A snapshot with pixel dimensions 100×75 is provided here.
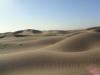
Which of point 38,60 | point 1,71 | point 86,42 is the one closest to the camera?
point 1,71

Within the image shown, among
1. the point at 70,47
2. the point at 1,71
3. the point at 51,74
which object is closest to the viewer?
the point at 51,74

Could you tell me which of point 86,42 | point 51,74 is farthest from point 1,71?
point 86,42

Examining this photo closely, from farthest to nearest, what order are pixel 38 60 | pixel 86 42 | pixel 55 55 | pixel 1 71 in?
1. pixel 86 42
2. pixel 55 55
3. pixel 38 60
4. pixel 1 71

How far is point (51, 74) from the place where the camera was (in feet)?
20.3

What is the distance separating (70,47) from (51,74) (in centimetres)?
517

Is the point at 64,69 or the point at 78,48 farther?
the point at 78,48

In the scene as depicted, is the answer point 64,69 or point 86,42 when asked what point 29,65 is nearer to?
point 64,69

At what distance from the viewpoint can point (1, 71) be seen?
7.04 metres

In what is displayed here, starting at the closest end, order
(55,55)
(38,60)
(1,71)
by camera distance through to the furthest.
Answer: (1,71) → (38,60) → (55,55)

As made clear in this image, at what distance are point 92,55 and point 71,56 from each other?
0.84 meters

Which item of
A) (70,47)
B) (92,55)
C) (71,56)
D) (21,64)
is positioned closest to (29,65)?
(21,64)

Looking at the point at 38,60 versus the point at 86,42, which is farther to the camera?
the point at 86,42

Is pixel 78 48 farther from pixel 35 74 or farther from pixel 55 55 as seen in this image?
pixel 35 74

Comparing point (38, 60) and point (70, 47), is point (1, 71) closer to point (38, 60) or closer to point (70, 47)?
point (38, 60)
